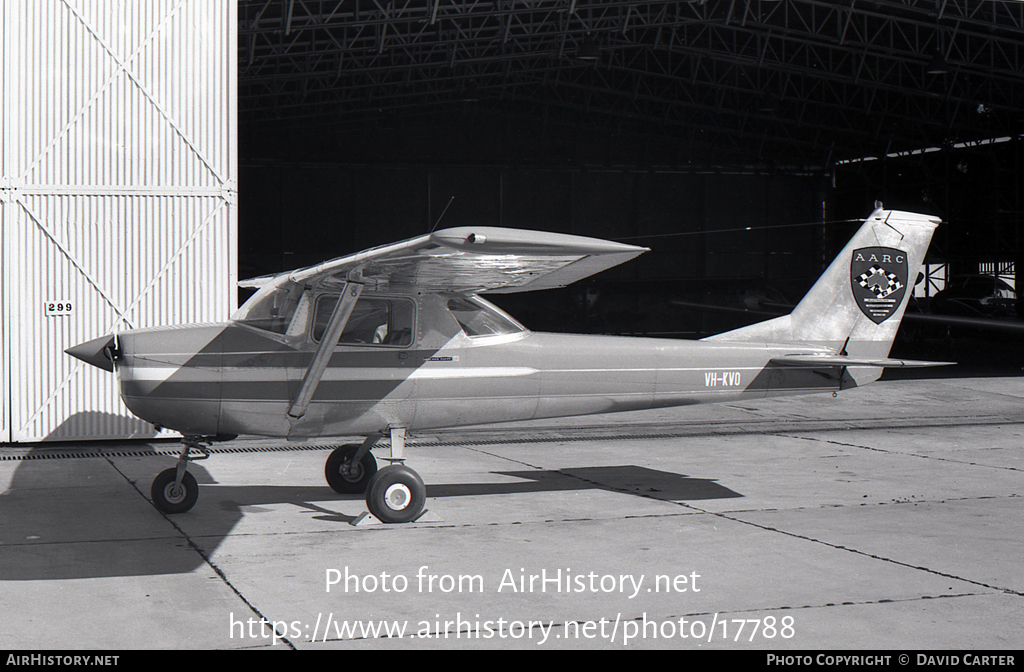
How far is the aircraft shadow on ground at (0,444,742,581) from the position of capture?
6.09 m

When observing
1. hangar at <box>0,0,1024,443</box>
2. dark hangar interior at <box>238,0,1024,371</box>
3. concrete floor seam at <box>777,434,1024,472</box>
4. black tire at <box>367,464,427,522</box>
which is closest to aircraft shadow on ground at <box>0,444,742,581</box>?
black tire at <box>367,464,427,522</box>

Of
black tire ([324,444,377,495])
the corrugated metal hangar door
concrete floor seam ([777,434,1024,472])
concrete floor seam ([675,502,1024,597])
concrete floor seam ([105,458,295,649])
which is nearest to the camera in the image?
concrete floor seam ([105,458,295,649])

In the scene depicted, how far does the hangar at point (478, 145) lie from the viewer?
10680 millimetres

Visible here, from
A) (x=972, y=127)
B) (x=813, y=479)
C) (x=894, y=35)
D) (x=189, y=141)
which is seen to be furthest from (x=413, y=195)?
(x=813, y=479)

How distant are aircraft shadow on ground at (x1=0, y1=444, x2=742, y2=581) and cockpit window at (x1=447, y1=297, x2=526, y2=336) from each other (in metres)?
1.43

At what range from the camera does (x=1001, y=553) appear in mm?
6402

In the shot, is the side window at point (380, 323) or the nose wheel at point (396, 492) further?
the side window at point (380, 323)

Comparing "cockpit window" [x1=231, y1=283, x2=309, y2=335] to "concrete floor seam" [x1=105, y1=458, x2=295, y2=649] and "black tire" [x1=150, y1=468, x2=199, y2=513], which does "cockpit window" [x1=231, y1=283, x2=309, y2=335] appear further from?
"concrete floor seam" [x1=105, y1=458, x2=295, y2=649]

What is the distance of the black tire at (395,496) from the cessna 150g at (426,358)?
10mm

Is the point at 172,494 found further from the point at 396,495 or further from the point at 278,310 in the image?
the point at 396,495

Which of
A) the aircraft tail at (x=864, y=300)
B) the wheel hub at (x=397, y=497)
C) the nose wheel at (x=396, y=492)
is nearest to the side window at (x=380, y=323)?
the nose wheel at (x=396, y=492)

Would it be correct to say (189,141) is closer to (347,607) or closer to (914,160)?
(347,607)

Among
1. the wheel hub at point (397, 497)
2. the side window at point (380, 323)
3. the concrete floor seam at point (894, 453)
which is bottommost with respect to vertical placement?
the concrete floor seam at point (894, 453)

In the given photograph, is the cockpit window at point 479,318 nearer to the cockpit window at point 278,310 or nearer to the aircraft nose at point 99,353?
the cockpit window at point 278,310
